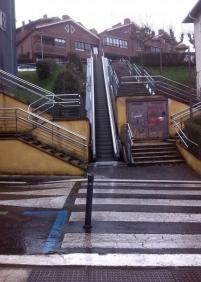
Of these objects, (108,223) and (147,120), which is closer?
(108,223)

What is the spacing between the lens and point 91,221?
34.0ft

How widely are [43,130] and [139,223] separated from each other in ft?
34.0

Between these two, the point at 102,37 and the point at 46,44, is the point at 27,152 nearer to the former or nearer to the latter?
the point at 46,44

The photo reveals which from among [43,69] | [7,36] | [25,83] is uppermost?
[7,36]

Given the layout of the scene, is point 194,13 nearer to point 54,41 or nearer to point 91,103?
point 91,103

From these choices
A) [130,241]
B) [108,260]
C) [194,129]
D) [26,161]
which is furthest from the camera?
[194,129]

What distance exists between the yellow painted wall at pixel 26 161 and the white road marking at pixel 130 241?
916cm

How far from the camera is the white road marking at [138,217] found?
34.7 feet

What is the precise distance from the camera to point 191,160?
20.0m

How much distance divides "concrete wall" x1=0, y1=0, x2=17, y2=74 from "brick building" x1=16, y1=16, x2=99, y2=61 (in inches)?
1228

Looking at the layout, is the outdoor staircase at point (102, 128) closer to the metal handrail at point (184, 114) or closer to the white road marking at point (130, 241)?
the metal handrail at point (184, 114)

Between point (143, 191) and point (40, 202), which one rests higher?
point (40, 202)

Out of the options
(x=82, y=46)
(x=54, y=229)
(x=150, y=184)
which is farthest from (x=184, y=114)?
(x=82, y=46)

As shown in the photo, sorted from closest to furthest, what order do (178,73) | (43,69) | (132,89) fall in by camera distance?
1. (132,89)
2. (43,69)
3. (178,73)
